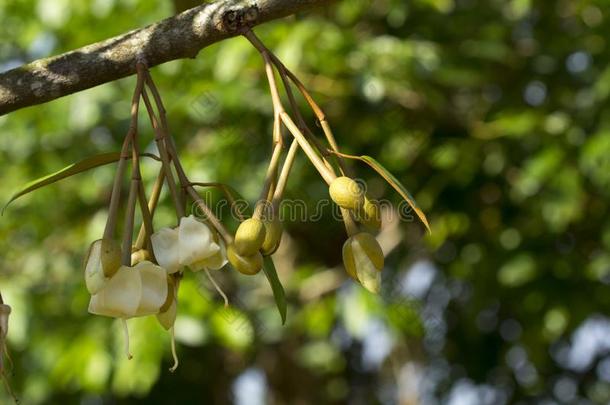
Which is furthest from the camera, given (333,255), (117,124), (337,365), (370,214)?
(337,365)

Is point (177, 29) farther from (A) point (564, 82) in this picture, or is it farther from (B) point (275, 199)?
(A) point (564, 82)

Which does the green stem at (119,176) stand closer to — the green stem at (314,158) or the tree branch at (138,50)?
the tree branch at (138,50)

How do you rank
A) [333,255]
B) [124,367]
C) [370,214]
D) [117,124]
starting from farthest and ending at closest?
[333,255]
[117,124]
[124,367]
[370,214]

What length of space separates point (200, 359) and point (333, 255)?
1.96 ft

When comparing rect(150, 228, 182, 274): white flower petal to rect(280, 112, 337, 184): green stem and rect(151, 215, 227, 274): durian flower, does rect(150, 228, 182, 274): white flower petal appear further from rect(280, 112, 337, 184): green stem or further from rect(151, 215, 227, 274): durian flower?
rect(280, 112, 337, 184): green stem

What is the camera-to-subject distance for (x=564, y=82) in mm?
3086

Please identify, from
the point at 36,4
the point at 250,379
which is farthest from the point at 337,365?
the point at 36,4

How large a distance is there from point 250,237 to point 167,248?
9cm

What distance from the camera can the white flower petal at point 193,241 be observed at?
96cm

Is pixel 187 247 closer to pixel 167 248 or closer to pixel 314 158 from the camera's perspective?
pixel 167 248

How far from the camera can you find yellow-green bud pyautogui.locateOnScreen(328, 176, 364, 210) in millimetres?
926

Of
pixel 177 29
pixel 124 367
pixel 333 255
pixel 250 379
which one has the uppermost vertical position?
pixel 177 29
